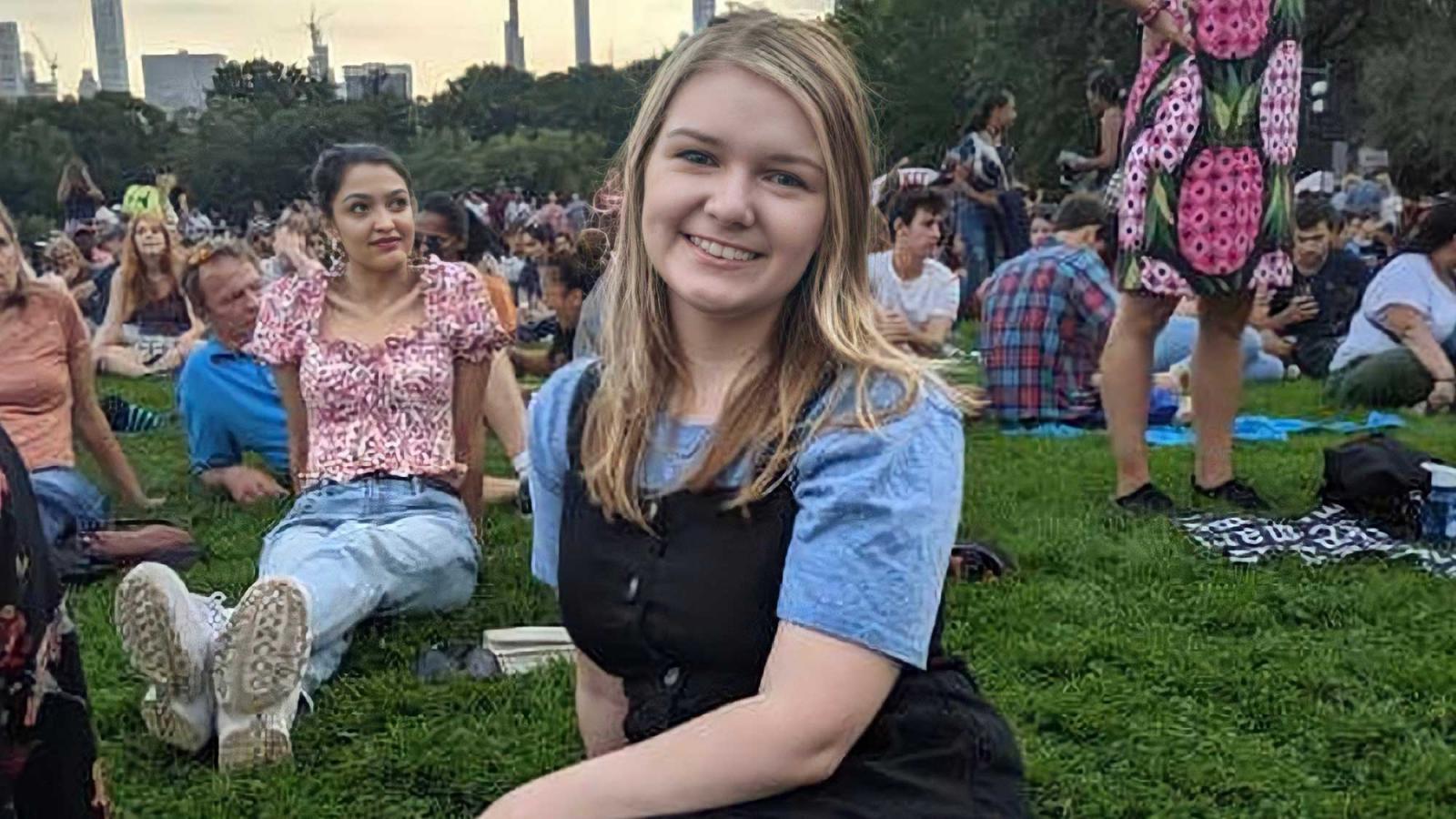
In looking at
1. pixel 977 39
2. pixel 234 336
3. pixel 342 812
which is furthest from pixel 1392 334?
pixel 977 39

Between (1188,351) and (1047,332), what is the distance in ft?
4.83

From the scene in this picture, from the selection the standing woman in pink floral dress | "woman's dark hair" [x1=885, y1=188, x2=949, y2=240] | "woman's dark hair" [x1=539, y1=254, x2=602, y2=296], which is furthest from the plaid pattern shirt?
the standing woman in pink floral dress

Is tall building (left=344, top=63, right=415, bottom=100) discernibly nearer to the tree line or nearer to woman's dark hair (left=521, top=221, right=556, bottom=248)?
the tree line

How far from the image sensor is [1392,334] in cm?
791

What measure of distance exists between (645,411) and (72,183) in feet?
57.6

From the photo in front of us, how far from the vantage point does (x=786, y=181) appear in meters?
1.93

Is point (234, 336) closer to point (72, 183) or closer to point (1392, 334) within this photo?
point (1392, 334)

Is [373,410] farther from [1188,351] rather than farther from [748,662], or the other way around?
[1188,351]

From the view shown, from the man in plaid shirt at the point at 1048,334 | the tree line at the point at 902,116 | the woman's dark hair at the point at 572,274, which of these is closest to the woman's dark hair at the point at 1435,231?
the man in plaid shirt at the point at 1048,334

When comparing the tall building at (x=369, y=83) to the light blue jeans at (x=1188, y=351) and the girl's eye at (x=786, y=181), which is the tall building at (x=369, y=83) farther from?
the girl's eye at (x=786, y=181)

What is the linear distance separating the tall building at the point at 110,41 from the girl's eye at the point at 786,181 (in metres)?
90.0

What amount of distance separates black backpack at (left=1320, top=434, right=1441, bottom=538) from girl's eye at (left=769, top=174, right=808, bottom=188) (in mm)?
3488

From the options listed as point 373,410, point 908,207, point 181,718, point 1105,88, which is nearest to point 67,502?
point 373,410

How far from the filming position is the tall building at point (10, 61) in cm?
5591
